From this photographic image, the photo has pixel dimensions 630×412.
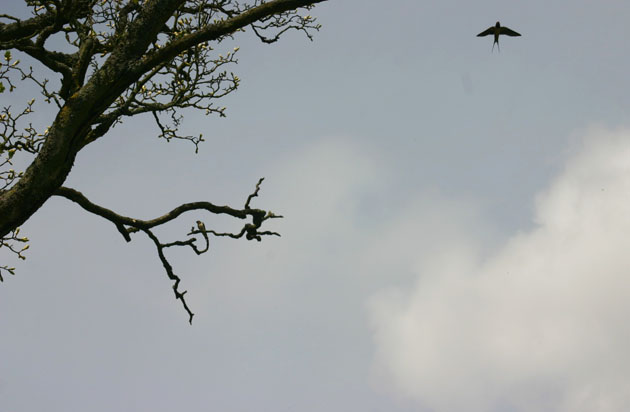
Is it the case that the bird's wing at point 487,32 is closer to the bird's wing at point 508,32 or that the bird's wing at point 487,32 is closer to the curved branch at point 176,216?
the bird's wing at point 508,32

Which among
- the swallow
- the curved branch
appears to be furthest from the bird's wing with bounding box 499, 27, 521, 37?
the curved branch

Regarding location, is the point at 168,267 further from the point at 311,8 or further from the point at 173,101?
the point at 311,8

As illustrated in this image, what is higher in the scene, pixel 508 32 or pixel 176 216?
pixel 508 32

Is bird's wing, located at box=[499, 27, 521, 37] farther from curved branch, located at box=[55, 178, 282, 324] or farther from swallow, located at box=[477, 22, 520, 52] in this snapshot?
curved branch, located at box=[55, 178, 282, 324]

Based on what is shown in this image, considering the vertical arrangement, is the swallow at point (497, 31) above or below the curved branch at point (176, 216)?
above

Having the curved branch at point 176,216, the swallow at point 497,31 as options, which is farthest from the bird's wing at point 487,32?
the curved branch at point 176,216

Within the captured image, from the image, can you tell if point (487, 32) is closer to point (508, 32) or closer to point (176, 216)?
point (508, 32)

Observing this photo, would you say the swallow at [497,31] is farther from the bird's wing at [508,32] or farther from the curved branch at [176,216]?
the curved branch at [176,216]

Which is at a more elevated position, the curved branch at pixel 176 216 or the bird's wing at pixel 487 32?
the bird's wing at pixel 487 32

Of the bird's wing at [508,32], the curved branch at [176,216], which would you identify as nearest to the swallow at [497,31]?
the bird's wing at [508,32]

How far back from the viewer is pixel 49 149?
29.6 feet

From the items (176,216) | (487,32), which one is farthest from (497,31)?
(176,216)

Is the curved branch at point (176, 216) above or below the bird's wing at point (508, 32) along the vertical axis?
below

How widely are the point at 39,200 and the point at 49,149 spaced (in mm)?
816
